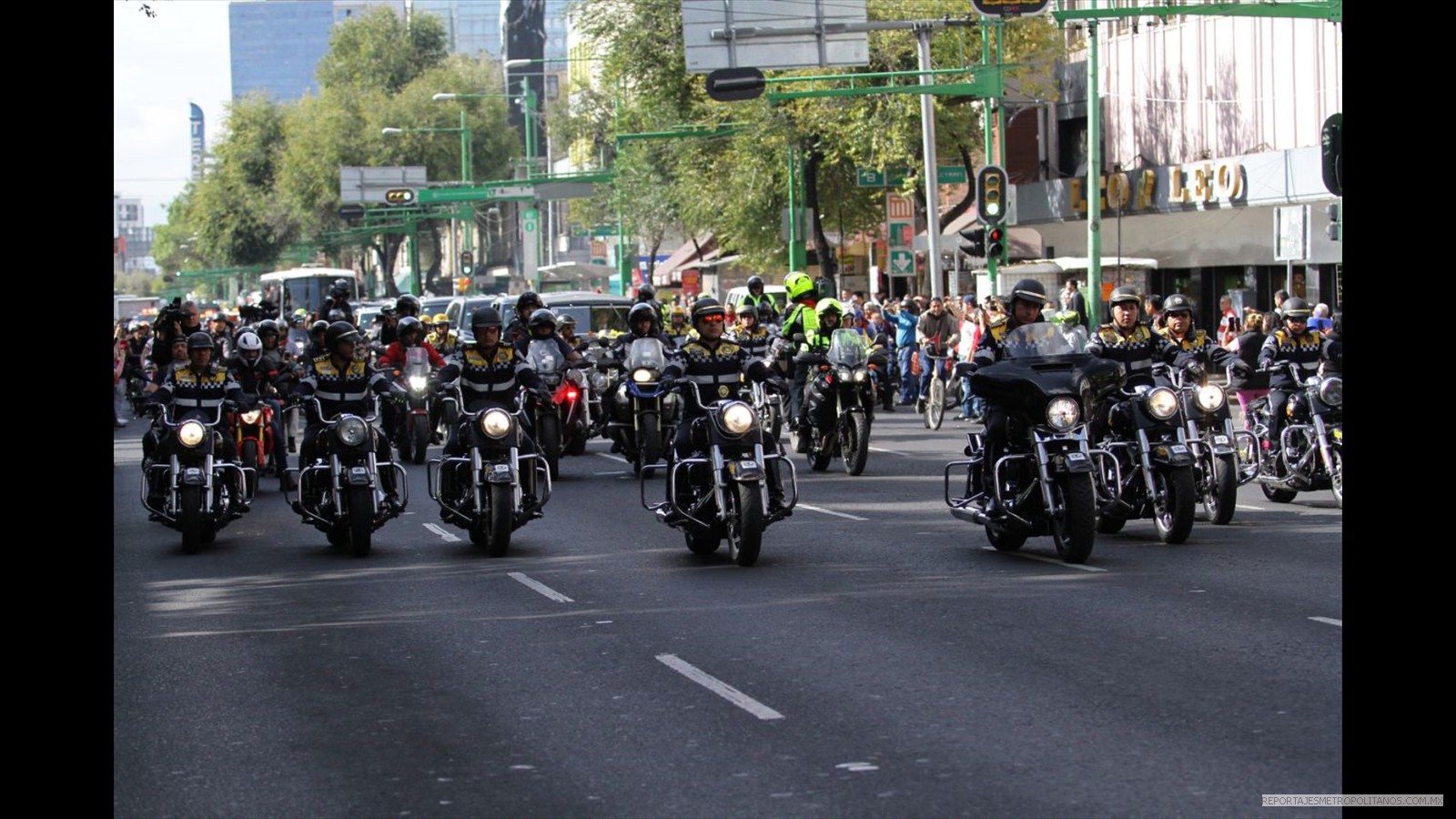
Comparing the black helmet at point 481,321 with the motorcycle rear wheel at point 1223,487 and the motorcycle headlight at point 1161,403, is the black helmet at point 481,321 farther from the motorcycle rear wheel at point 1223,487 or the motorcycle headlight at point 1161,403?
the motorcycle rear wheel at point 1223,487

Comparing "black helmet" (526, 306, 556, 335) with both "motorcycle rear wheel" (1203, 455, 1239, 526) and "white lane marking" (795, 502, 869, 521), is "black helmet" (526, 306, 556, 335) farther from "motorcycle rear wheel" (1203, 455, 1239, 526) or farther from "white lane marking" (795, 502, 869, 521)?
"motorcycle rear wheel" (1203, 455, 1239, 526)

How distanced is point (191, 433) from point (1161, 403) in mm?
7098

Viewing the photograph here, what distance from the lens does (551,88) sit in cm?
13850

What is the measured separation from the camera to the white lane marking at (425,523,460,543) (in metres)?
16.9

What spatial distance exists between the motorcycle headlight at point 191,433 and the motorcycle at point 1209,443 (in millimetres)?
7177

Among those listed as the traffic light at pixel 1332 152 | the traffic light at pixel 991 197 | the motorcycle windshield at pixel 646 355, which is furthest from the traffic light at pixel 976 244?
the motorcycle windshield at pixel 646 355

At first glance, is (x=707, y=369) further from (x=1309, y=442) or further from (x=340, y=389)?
(x=1309, y=442)

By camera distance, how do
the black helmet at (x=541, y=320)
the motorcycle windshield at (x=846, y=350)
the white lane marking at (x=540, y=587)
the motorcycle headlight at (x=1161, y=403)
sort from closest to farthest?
the white lane marking at (x=540, y=587)
the motorcycle headlight at (x=1161, y=403)
the motorcycle windshield at (x=846, y=350)
the black helmet at (x=541, y=320)

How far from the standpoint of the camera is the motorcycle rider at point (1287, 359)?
17.3 m

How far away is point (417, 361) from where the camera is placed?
78.1 ft

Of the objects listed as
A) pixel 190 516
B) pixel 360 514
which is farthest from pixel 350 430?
pixel 190 516
